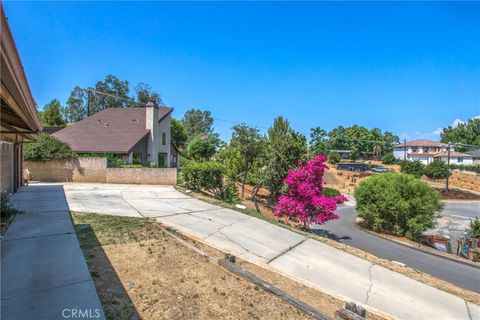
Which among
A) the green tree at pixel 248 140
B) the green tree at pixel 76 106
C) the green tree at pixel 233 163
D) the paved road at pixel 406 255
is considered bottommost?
the paved road at pixel 406 255

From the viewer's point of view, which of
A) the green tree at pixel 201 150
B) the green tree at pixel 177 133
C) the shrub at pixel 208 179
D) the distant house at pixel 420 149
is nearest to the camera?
the shrub at pixel 208 179

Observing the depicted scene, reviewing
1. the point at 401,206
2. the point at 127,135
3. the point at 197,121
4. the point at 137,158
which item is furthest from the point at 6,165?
the point at 197,121

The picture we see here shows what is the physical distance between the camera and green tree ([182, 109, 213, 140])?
240ft

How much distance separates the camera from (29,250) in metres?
5.16

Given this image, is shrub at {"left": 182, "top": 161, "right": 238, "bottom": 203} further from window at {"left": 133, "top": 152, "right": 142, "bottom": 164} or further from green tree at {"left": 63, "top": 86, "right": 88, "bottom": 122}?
green tree at {"left": 63, "top": 86, "right": 88, "bottom": 122}

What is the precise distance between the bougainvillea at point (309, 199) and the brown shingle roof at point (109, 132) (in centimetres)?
1285

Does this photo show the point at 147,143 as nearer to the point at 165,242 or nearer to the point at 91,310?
the point at 165,242

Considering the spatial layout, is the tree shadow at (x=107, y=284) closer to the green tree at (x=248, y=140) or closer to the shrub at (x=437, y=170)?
the green tree at (x=248, y=140)

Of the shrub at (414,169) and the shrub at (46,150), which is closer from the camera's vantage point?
the shrub at (46,150)

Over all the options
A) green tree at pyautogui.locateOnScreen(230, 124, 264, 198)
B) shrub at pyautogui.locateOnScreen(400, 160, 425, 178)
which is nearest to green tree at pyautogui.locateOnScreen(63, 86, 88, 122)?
green tree at pyautogui.locateOnScreen(230, 124, 264, 198)

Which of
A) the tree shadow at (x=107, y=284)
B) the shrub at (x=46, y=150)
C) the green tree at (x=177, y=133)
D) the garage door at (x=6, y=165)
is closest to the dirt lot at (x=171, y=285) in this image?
the tree shadow at (x=107, y=284)

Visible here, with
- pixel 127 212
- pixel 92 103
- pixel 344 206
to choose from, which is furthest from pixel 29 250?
pixel 92 103

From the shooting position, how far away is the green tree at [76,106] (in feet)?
164

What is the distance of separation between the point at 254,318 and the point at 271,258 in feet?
9.70
